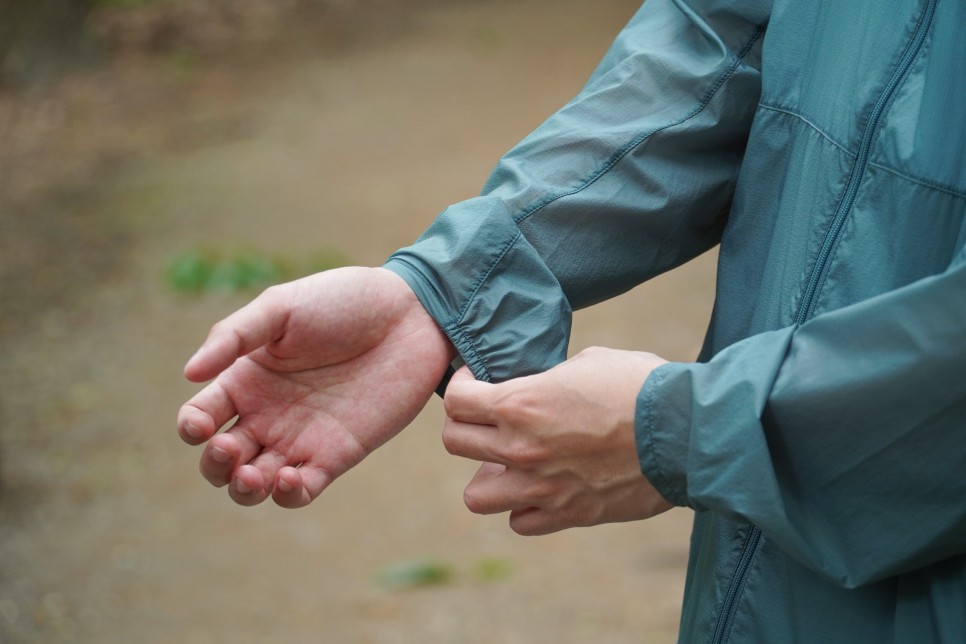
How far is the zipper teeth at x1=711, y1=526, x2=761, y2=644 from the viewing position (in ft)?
3.53

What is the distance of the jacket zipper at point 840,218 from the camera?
3.23 feet

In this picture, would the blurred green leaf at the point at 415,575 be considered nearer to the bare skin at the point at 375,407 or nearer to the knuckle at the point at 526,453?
the bare skin at the point at 375,407

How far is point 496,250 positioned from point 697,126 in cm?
26

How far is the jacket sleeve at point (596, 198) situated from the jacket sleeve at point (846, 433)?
327 mm

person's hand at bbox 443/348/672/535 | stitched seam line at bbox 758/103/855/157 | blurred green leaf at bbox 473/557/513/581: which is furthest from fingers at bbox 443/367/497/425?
blurred green leaf at bbox 473/557/513/581

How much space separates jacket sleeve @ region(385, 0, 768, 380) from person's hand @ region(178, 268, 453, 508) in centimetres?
5

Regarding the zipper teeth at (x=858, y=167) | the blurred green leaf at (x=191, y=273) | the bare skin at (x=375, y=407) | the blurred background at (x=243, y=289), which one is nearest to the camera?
the zipper teeth at (x=858, y=167)

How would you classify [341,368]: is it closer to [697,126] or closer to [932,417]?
[697,126]

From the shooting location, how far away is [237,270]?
476cm

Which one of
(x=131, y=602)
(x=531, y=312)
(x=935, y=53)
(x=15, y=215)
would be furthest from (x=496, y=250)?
(x=15, y=215)

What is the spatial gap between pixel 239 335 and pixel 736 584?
0.57 meters

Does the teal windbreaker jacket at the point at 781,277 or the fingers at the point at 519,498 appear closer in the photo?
the teal windbreaker jacket at the point at 781,277

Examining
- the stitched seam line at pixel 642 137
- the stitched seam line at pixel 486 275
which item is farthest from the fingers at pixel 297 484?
the stitched seam line at pixel 642 137

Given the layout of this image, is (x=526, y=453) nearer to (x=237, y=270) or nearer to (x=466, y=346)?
(x=466, y=346)
